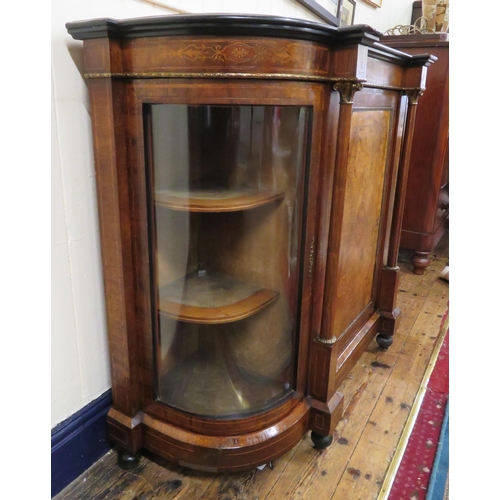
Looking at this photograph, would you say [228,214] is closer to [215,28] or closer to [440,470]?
[215,28]

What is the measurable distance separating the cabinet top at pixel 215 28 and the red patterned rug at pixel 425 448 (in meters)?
0.97

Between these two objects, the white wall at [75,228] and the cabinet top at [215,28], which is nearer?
the cabinet top at [215,28]

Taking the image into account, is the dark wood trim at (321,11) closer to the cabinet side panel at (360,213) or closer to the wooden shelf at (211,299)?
the cabinet side panel at (360,213)

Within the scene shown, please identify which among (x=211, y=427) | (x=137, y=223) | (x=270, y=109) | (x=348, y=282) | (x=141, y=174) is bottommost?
(x=211, y=427)

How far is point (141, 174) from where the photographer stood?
35.2 inches

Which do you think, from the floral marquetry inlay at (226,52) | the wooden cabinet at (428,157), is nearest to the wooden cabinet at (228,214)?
the floral marquetry inlay at (226,52)

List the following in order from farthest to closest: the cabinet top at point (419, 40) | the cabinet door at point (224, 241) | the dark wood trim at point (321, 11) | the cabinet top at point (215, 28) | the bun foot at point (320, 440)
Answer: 1. the cabinet top at point (419, 40)
2. the dark wood trim at point (321, 11)
3. the bun foot at point (320, 440)
4. the cabinet door at point (224, 241)
5. the cabinet top at point (215, 28)

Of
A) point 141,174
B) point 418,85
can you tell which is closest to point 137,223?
point 141,174

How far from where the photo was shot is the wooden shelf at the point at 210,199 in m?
0.89

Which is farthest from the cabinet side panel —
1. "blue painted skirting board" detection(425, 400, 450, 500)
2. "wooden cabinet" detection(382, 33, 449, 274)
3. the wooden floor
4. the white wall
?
"wooden cabinet" detection(382, 33, 449, 274)

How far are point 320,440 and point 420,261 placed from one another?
1426 millimetres

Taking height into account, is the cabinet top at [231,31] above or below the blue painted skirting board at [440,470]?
above
